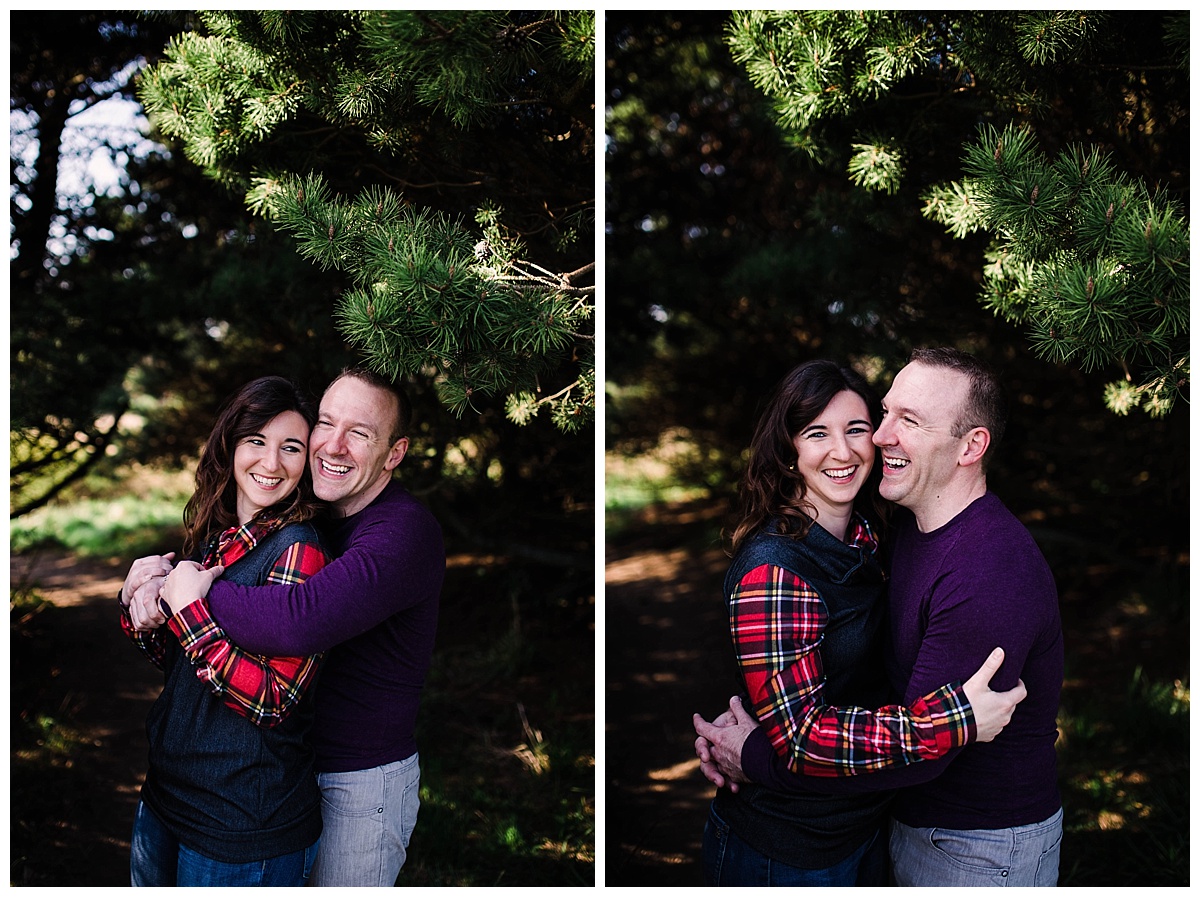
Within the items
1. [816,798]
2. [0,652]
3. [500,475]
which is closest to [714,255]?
[500,475]

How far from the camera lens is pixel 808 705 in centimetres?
157

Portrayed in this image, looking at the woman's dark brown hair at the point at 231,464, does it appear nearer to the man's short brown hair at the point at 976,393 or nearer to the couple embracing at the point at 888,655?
the couple embracing at the point at 888,655

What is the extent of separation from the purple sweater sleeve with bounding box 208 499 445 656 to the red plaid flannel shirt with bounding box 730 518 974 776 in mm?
654

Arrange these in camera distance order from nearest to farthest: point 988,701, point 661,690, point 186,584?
1. point 988,701
2. point 186,584
3. point 661,690

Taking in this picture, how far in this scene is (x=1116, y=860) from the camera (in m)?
2.92

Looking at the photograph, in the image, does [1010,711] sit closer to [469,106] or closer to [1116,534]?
[469,106]

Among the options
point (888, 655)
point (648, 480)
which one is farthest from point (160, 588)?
point (648, 480)

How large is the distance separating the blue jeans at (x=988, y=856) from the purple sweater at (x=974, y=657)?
0.02 meters

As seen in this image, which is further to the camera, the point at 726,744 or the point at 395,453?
the point at 395,453

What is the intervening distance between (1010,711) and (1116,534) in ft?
10.8

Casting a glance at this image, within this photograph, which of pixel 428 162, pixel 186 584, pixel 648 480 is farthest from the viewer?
pixel 648 480

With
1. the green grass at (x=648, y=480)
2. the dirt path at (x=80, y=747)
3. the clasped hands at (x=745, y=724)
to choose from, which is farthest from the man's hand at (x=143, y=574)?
the green grass at (x=648, y=480)

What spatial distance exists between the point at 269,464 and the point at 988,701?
1.42 meters

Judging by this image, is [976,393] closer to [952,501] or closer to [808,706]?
[952,501]
